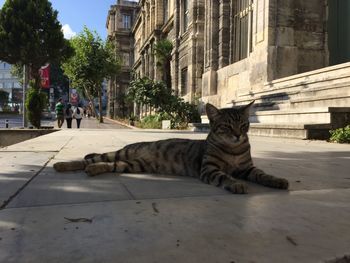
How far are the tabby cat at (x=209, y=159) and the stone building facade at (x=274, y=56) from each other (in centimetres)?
660

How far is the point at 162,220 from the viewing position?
107 inches

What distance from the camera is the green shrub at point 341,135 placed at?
9.42 m

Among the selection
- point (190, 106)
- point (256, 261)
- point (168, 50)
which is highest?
point (168, 50)

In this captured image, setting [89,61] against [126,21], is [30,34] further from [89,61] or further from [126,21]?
[126,21]

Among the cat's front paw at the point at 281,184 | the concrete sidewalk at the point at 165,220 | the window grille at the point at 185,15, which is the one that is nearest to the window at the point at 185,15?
the window grille at the point at 185,15

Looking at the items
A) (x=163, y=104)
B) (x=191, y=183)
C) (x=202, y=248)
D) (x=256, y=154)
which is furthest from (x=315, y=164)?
(x=163, y=104)

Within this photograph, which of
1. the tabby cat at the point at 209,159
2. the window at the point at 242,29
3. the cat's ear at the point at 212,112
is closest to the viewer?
the tabby cat at the point at 209,159

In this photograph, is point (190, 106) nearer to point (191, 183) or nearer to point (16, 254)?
point (191, 183)

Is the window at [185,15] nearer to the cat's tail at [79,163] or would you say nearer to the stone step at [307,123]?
the stone step at [307,123]

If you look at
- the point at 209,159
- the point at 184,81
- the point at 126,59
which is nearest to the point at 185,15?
the point at 184,81

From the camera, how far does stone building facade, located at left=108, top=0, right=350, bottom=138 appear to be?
1210cm

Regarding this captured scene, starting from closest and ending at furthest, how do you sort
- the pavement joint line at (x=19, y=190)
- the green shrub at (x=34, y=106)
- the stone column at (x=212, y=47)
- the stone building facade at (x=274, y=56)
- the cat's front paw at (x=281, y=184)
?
1. the pavement joint line at (x=19, y=190)
2. the cat's front paw at (x=281, y=184)
3. the stone building facade at (x=274, y=56)
4. the green shrub at (x=34, y=106)
5. the stone column at (x=212, y=47)

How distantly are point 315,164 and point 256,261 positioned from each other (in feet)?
13.6

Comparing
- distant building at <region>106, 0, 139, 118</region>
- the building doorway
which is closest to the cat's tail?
the building doorway
